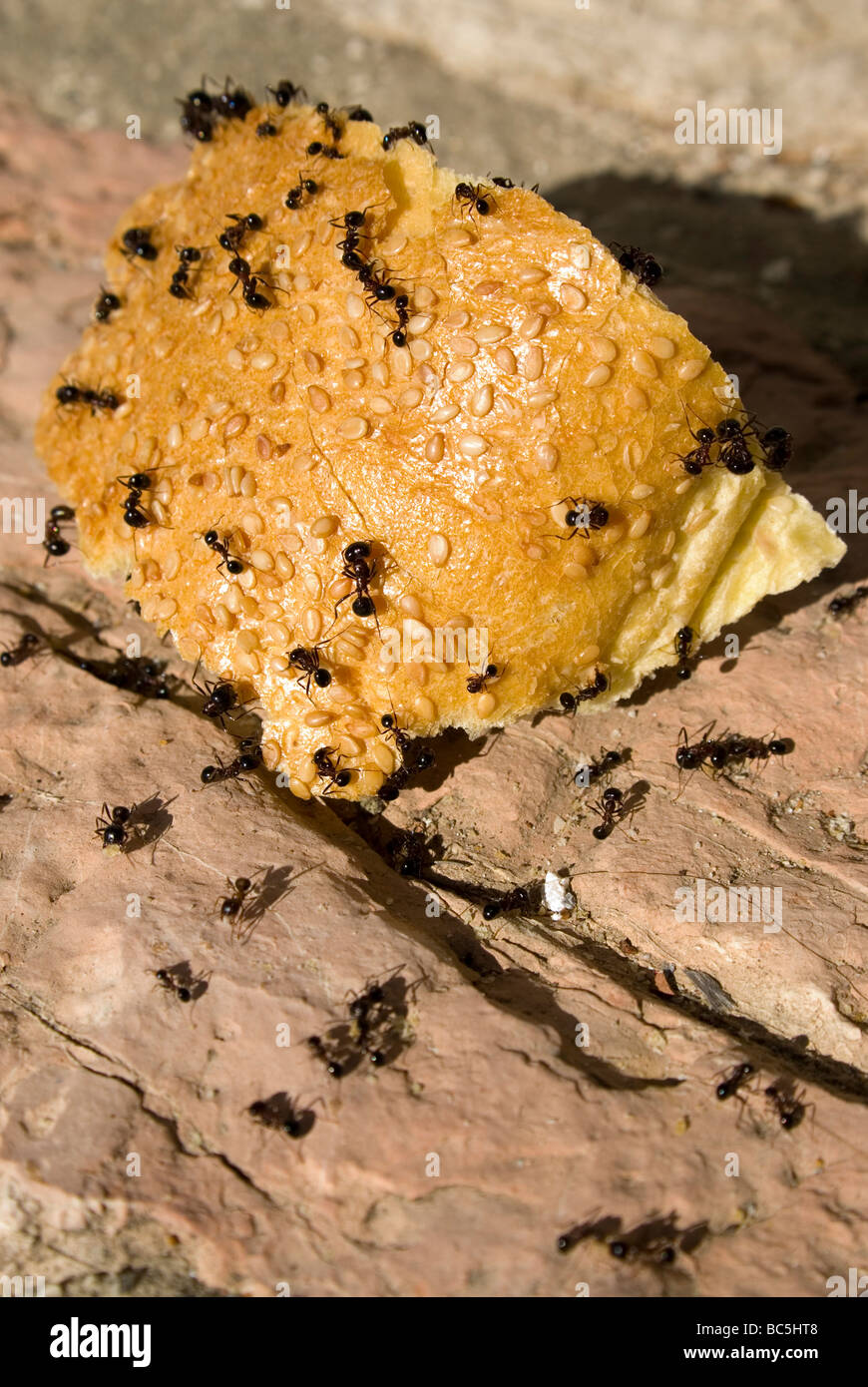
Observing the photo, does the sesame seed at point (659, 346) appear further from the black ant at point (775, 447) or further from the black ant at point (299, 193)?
the black ant at point (299, 193)

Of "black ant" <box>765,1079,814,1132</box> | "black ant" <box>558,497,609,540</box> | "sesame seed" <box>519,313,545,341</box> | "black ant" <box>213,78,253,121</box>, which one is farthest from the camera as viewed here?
"black ant" <box>213,78,253,121</box>

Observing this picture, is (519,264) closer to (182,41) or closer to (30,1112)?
(30,1112)

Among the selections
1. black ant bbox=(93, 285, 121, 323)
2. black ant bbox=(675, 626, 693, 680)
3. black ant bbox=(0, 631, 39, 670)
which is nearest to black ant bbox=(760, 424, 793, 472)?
black ant bbox=(675, 626, 693, 680)

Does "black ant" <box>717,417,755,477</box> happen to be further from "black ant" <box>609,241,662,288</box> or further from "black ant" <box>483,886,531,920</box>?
"black ant" <box>483,886,531,920</box>

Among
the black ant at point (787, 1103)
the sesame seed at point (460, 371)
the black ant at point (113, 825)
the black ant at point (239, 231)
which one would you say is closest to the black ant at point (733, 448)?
the sesame seed at point (460, 371)

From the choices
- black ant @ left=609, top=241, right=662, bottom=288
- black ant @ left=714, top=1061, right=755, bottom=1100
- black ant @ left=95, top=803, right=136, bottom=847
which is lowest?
black ant @ left=714, top=1061, right=755, bottom=1100

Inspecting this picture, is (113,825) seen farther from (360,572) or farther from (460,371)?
(460,371)
